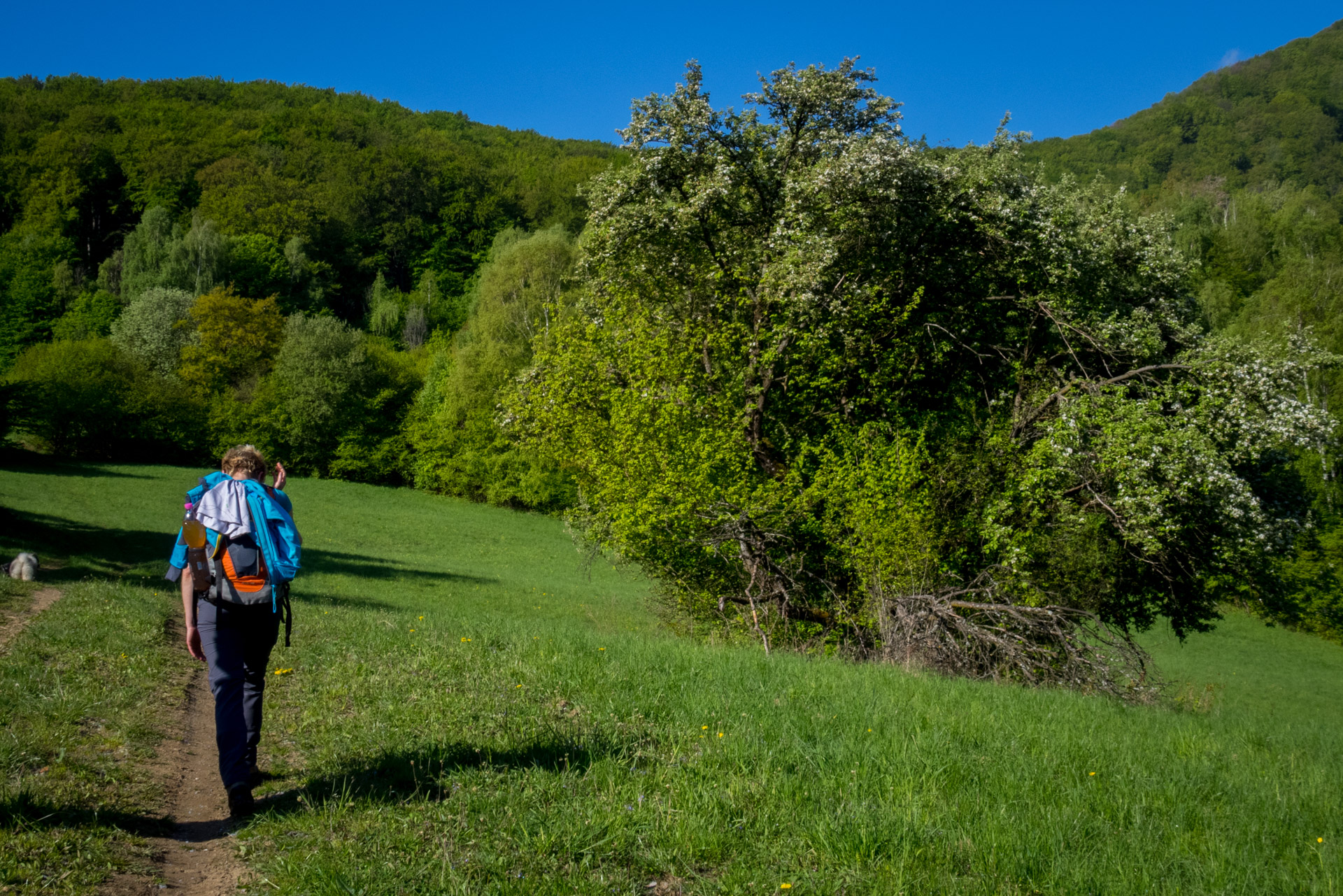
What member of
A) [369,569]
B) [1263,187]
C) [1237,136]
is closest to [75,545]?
[369,569]

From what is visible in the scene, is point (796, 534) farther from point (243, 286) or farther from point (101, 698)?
point (243, 286)

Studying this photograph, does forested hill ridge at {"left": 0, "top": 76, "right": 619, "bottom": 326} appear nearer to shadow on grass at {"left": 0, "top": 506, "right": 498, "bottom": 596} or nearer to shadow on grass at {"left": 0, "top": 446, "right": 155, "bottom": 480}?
shadow on grass at {"left": 0, "top": 446, "right": 155, "bottom": 480}

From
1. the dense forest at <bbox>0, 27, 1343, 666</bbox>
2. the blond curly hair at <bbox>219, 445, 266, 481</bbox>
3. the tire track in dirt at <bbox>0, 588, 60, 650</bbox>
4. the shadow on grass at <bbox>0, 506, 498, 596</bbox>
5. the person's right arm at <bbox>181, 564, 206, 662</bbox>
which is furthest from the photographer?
the shadow on grass at <bbox>0, 506, 498, 596</bbox>

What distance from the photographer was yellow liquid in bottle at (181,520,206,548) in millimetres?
4906

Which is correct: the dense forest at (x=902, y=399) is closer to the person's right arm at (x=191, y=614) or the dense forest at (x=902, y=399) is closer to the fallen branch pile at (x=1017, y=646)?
the fallen branch pile at (x=1017, y=646)

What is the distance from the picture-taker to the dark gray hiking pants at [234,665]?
501 centimetres

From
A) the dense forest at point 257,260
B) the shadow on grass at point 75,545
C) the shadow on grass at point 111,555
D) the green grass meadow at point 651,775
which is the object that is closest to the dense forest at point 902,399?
the green grass meadow at point 651,775

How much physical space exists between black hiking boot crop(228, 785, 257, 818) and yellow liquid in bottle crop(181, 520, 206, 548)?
1467 millimetres

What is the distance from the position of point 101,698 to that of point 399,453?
55.9 metres

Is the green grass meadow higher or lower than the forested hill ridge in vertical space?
lower

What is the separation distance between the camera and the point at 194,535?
16.1ft

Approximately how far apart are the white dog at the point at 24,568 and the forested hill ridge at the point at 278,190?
67.4m

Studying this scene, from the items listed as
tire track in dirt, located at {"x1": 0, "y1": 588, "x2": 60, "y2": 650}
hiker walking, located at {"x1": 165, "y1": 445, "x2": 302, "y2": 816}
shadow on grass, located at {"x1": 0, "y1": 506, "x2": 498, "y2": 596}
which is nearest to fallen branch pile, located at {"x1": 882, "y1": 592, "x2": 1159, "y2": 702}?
Answer: hiker walking, located at {"x1": 165, "y1": 445, "x2": 302, "y2": 816}

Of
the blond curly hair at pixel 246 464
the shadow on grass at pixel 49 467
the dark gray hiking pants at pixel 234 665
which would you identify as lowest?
the shadow on grass at pixel 49 467
